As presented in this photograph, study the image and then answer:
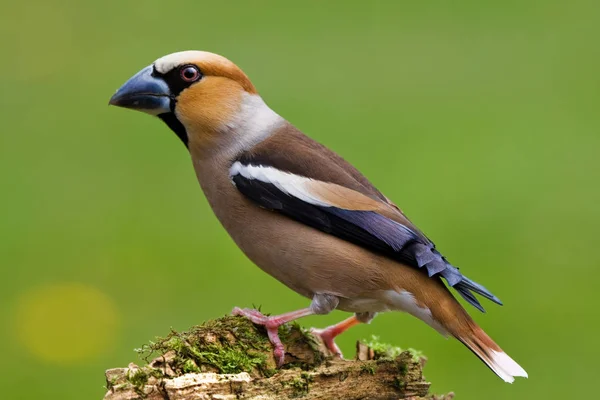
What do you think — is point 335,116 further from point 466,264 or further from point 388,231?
point 388,231

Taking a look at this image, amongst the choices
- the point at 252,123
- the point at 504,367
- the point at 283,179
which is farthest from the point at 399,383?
the point at 252,123

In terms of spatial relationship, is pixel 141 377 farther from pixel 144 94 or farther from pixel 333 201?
pixel 144 94

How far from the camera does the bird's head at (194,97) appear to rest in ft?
17.8

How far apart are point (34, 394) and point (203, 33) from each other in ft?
26.9

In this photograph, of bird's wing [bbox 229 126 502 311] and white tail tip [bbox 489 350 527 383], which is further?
bird's wing [bbox 229 126 502 311]

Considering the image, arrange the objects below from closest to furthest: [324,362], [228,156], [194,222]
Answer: [324,362] → [228,156] → [194,222]

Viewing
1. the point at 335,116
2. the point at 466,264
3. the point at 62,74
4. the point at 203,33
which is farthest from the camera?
the point at 203,33

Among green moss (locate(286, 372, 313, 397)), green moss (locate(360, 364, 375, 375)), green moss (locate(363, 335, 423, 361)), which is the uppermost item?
green moss (locate(363, 335, 423, 361))

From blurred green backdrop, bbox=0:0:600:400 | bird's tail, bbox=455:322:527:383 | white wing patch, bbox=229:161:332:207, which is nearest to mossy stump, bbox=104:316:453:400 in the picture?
bird's tail, bbox=455:322:527:383

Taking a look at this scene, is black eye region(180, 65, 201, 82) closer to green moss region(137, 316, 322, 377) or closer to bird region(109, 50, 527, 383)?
bird region(109, 50, 527, 383)

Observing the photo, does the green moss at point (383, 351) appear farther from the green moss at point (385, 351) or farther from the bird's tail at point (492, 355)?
the bird's tail at point (492, 355)

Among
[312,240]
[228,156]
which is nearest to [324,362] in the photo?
[312,240]

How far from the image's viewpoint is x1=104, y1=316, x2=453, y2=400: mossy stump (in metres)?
4.21

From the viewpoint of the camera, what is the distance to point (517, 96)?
13703mm
